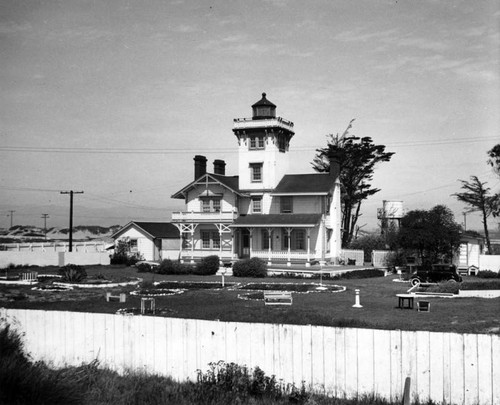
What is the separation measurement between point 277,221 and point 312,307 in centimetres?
2526

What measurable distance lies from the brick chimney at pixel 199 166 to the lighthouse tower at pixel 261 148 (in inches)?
215

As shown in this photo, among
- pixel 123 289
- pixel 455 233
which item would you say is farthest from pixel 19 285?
pixel 455 233

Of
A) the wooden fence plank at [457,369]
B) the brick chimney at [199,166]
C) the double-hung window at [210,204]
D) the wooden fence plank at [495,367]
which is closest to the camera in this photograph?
the wooden fence plank at [495,367]

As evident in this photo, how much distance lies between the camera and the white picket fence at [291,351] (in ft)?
38.3

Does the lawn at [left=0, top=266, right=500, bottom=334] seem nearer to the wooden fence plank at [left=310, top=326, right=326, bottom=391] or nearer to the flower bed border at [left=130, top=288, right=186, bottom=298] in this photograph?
the flower bed border at [left=130, top=288, right=186, bottom=298]

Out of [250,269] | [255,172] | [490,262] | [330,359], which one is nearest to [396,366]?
[330,359]

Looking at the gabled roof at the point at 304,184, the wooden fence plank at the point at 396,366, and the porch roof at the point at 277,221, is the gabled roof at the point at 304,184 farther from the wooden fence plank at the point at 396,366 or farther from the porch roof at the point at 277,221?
the wooden fence plank at the point at 396,366

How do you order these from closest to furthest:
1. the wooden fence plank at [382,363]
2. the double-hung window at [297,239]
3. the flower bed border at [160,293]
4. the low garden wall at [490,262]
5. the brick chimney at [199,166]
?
1. the wooden fence plank at [382,363]
2. the flower bed border at [160,293]
3. the low garden wall at [490,262]
4. the double-hung window at [297,239]
5. the brick chimney at [199,166]

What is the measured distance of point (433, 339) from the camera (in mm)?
11875

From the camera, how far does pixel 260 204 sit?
5400 centimetres

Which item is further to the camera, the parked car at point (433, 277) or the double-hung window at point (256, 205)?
the double-hung window at point (256, 205)

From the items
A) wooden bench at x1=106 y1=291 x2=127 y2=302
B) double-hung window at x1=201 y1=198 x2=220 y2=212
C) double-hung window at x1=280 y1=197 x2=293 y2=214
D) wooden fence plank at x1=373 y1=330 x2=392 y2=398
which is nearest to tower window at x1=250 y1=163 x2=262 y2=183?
double-hung window at x1=280 y1=197 x2=293 y2=214

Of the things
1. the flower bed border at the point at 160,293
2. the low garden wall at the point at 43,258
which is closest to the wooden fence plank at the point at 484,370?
the flower bed border at the point at 160,293

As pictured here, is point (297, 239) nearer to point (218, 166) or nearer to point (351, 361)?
point (218, 166)
